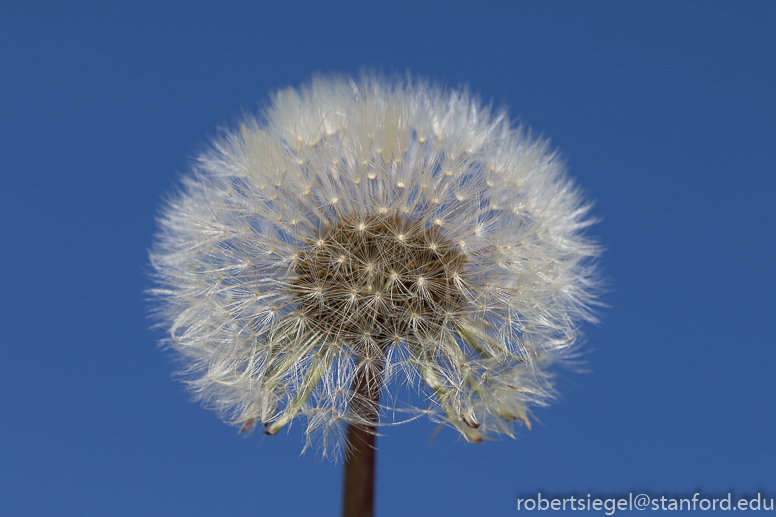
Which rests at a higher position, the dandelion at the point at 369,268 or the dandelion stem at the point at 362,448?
the dandelion at the point at 369,268

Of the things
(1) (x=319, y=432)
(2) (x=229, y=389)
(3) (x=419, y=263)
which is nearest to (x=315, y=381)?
(1) (x=319, y=432)

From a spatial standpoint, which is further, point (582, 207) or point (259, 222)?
point (582, 207)

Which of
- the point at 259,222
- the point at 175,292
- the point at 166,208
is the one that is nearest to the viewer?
the point at 259,222

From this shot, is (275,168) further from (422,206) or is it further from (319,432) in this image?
(319,432)

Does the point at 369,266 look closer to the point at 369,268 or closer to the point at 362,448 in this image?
the point at 369,268

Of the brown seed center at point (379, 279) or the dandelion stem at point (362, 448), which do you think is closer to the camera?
the dandelion stem at point (362, 448)

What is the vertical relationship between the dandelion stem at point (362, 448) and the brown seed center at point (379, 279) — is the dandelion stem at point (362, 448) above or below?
below
